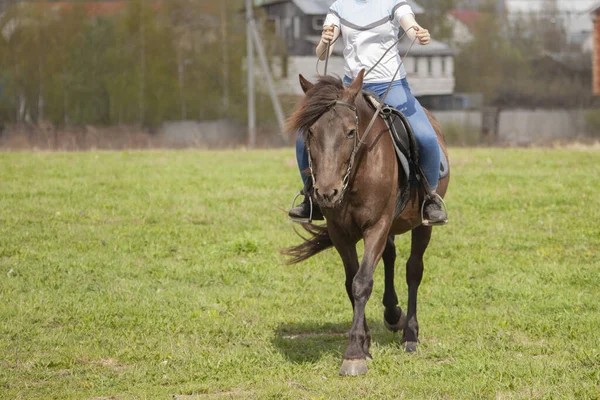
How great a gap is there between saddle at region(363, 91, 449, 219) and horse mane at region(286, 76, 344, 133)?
587 mm

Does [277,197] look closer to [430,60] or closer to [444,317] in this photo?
[444,317]

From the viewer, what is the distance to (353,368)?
658 centimetres

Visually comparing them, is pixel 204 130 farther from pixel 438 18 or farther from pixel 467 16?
pixel 467 16

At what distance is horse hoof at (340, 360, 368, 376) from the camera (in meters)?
6.57

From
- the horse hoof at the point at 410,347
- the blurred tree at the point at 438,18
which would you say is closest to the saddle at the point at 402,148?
the horse hoof at the point at 410,347

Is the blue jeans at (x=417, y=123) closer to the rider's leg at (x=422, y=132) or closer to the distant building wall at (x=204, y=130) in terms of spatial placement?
the rider's leg at (x=422, y=132)

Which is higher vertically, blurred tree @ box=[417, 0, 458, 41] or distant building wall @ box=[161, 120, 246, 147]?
blurred tree @ box=[417, 0, 458, 41]

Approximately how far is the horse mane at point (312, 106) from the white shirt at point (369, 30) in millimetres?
877

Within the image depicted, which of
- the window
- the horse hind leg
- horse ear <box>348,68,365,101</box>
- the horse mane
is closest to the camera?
the horse mane

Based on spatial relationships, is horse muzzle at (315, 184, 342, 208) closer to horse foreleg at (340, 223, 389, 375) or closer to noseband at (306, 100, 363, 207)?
noseband at (306, 100, 363, 207)

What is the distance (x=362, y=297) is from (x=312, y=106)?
62.4 inches

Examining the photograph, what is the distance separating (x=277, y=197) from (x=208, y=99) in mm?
31601

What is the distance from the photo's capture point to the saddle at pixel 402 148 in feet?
23.7

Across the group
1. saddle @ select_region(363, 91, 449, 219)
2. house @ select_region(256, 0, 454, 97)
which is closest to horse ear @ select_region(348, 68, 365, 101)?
saddle @ select_region(363, 91, 449, 219)
